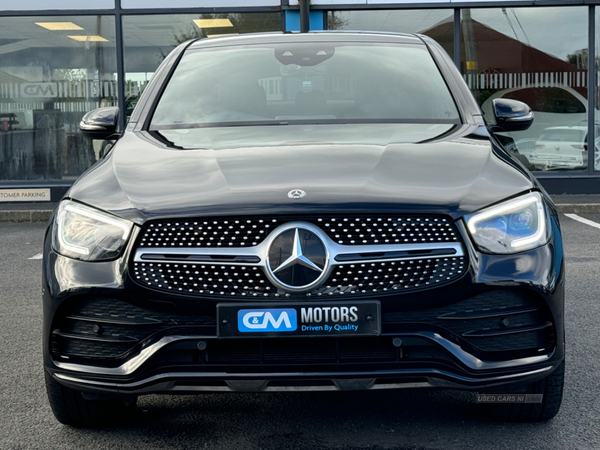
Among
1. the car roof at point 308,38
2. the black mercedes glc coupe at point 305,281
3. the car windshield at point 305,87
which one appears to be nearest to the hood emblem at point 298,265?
the black mercedes glc coupe at point 305,281

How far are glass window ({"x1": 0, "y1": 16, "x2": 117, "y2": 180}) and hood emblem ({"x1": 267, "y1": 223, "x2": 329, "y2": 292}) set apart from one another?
11018 mm

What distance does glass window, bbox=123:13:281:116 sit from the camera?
13.2m

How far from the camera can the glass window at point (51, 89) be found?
43.4ft

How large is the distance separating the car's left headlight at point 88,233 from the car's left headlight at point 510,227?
1.11 metres

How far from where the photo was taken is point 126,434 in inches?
129

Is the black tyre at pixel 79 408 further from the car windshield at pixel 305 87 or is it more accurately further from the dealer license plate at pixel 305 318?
the car windshield at pixel 305 87

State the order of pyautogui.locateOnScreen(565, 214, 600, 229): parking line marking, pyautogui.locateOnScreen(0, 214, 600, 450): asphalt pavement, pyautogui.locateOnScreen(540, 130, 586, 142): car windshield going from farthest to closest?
pyautogui.locateOnScreen(540, 130, 586, 142): car windshield → pyautogui.locateOnScreen(565, 214, 600, 229): parking line marking → pyautogui.locateOnScreen(0, 214, 600, 450): asphalt pavement

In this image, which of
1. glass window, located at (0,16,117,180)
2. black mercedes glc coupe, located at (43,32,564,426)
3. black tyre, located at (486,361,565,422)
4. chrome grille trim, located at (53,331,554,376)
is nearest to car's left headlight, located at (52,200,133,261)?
black mercedes glc coupe, located at (43,32,564,426)

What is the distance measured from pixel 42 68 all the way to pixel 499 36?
6.83 metres

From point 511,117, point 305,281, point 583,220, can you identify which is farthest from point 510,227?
point 583,220

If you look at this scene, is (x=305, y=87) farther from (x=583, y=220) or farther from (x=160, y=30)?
(x=160, y=30)

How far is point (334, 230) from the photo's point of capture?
2785 mm

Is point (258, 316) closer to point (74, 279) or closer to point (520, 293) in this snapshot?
point (74, 279)

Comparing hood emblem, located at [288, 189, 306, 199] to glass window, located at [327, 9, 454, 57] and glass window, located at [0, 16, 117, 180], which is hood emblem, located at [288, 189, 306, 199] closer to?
glass window, located at [327, 9, 454, 57]
